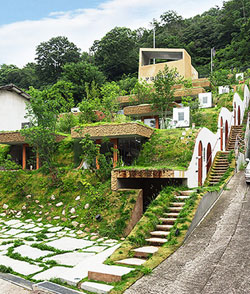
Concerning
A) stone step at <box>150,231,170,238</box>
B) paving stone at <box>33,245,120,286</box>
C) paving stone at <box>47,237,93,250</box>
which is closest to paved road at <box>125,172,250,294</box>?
stone step at <box>150,231,170,238</box>

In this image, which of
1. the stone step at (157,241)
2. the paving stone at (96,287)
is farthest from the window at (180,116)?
the paving stone at (96,287)

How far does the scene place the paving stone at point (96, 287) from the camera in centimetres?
601

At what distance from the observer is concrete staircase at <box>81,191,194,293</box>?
634cm

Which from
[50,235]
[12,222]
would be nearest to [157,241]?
[50,235]

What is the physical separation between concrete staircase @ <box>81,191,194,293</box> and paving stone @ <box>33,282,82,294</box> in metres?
0.34

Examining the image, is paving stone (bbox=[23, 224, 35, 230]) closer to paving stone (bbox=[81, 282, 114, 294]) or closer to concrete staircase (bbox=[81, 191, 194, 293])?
concrete staircase (bbox=[81, 191, 194, 293])

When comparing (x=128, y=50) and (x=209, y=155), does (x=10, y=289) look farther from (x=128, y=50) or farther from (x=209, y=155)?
(x=128, y=50)

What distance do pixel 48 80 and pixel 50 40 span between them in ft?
24.6

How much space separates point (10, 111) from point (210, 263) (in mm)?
Answer: 23590

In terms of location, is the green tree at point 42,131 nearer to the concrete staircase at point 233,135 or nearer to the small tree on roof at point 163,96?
the small tree on roof at point 163,96

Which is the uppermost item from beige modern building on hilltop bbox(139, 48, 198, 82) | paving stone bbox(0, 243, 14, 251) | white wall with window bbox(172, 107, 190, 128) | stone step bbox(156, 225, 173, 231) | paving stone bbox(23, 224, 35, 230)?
beige modern building on hilltop bbox(139, 48, 198, 82)

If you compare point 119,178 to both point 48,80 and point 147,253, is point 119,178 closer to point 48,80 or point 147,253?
point 147,253

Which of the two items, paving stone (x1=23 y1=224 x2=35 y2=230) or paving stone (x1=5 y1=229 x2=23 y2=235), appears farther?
paving stone (x1=23 y1=224 x2=35 y2=230)

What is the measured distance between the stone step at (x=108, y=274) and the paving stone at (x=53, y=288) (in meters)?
0.65
